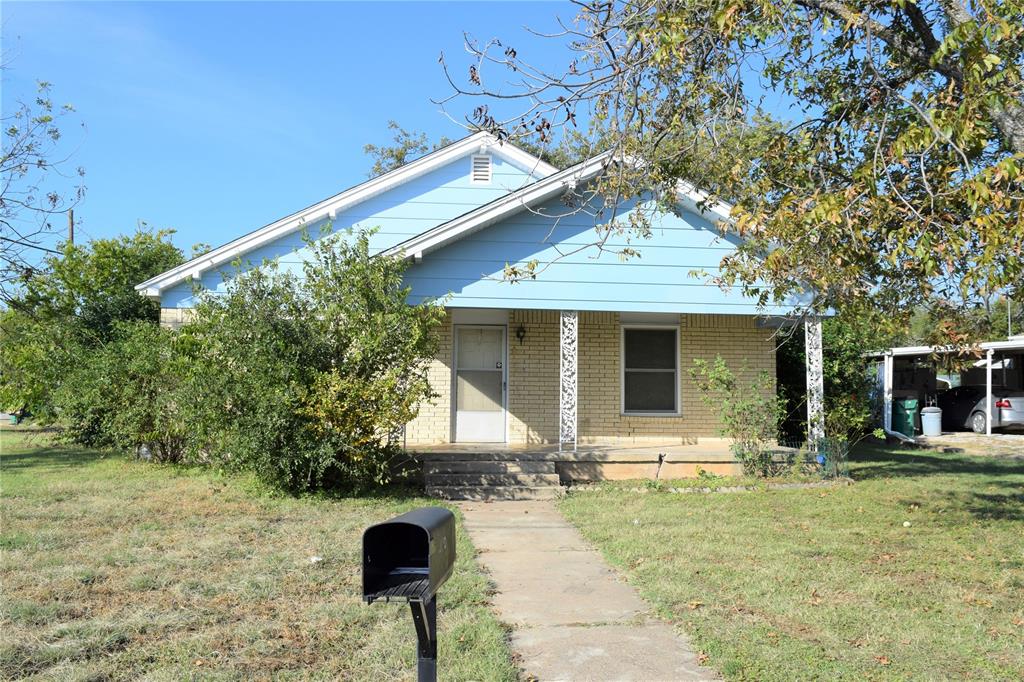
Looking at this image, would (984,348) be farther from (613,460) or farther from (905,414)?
(905,414)

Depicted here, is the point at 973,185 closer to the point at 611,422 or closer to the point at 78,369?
the point at 611,422

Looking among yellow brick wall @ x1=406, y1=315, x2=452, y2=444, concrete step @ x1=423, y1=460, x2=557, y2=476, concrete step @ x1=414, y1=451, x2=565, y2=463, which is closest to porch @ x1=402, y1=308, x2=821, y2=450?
yellow brick wall @ x1=406, y1=315, x2=452, y2=444

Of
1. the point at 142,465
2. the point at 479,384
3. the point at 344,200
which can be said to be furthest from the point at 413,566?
the point at 344,200

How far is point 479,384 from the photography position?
15.3 m

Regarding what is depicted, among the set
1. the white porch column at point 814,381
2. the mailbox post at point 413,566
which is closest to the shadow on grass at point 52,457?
the white porch column at point 814,381

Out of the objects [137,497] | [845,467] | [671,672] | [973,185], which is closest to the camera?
[671,672]

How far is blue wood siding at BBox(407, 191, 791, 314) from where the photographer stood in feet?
43.1

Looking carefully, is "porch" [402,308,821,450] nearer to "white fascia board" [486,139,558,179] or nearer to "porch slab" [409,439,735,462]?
"porch slab" [409,439,735,462]

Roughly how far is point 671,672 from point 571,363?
8.57m

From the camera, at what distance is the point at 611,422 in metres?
15.2

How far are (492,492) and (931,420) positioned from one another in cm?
1685

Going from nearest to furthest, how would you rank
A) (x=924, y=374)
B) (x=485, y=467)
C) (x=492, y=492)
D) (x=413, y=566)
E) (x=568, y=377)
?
1. (x=413, y=566)
2. (x=492, y=492)
3. (x=485, y=467)
4. (x=568, y=377)
5. (x=924, y=374)

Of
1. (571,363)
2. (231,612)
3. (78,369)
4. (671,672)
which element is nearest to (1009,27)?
(671,672)

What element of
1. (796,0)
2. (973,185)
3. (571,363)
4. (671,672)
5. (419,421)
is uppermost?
(796,0)
